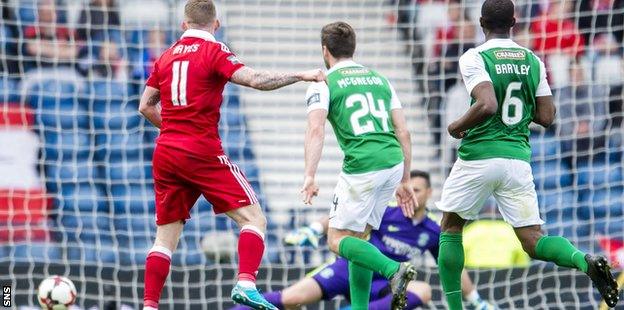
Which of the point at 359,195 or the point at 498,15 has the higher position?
the point at 498,15

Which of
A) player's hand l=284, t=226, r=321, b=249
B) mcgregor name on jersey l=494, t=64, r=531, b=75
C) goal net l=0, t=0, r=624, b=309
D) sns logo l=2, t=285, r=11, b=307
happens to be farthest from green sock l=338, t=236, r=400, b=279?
goal net l=0, t=0, r=624, b=309

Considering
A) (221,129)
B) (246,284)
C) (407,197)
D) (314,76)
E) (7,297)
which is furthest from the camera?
(221,129)

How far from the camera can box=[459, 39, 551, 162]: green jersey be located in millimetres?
7293

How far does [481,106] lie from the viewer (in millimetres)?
7113

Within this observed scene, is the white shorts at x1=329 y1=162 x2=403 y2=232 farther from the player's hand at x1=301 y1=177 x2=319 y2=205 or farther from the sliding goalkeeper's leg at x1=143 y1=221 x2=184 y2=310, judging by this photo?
the sliding goalkeeper's leg at x1=143 y1=221 x2=184 y2=310

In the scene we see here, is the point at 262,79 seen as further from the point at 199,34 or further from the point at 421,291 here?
the point at 421,291

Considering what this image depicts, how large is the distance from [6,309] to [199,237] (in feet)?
8.46

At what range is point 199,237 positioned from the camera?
12633 millimetres

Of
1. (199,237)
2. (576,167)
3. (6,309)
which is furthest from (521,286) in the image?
(6,309)

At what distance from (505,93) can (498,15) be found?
440 mm

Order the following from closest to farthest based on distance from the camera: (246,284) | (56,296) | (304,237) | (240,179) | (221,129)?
(246,284)
(240,179)
(304,237)
(56,296)
(221,129)

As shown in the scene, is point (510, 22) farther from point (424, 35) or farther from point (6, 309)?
point (424, 35)

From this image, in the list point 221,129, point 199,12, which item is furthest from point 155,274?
point 221,129

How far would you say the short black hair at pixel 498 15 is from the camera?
733cm
